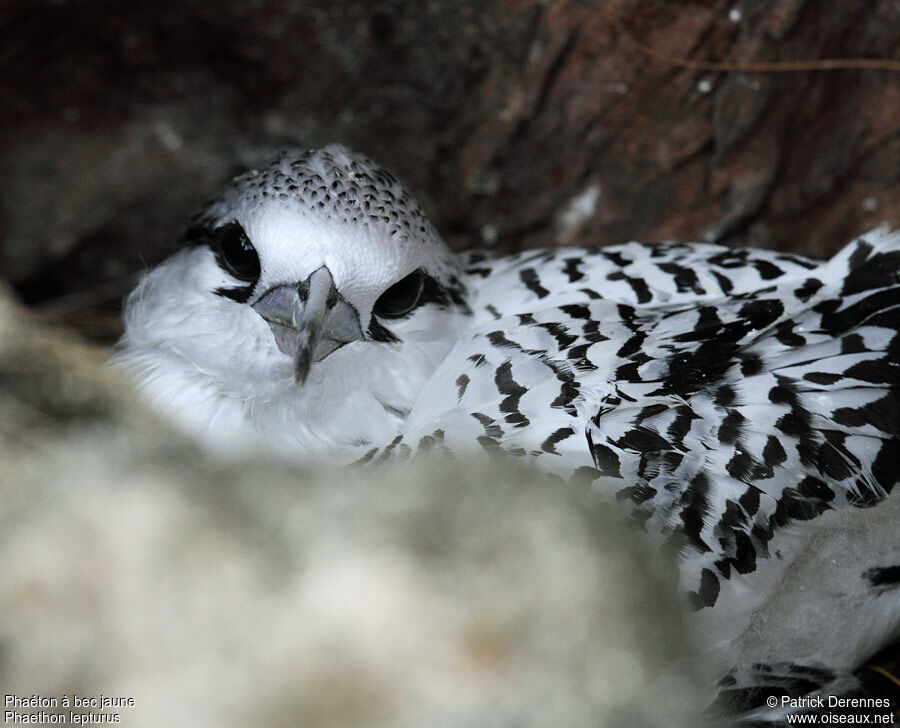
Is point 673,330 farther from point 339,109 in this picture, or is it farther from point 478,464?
point 339,109

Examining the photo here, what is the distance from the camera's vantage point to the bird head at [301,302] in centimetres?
213

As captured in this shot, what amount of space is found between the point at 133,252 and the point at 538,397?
2.41 m

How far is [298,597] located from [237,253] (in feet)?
4.19

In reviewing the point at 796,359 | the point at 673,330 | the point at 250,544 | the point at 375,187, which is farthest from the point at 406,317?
the point at 250,544

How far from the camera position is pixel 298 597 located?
3.98 ft

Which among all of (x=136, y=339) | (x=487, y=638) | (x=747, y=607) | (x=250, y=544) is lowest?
(x=747, y=607)

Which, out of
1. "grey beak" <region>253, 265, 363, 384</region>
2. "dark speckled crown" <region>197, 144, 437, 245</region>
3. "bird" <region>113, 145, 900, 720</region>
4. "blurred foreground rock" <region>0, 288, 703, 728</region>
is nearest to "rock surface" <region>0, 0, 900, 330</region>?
"bird" <region>113, 145, 900, 720</region>

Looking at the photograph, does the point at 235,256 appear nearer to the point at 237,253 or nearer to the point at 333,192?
the point at 237,253

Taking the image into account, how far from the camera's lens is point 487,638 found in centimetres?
125

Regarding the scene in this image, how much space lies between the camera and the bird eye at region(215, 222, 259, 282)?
2242mm

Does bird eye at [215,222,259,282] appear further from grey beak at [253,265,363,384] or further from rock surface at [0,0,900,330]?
rock surface at [0,0,900,330]

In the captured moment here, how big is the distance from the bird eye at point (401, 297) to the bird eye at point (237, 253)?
1.08 feet

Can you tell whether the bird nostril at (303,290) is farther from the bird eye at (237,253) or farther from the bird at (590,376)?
the bird eye at (237,253)

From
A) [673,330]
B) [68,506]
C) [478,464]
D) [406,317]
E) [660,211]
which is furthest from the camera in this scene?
[660,211]
